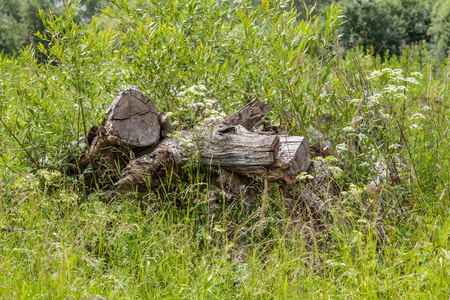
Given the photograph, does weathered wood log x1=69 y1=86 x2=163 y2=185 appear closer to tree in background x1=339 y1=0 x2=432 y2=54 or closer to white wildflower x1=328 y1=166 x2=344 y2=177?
white wildflower x1=328 y1=166 x2=344 y2=177

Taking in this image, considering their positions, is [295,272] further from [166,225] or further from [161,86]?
[161,86]

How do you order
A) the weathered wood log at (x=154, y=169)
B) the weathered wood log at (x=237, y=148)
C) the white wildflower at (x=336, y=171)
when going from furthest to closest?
the weathered wood log at (x=154, y=169) → the weathered wood log at (x=237, y=148) → the white wildflower at (x=336, y=171)

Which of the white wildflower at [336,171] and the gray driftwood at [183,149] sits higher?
the gray driftwood at [183,149]

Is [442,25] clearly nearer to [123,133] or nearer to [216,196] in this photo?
[216,196]

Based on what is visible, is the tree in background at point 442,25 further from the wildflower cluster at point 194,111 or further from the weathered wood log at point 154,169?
the weathered wood log at point 154,169

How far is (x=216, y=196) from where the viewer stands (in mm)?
3434

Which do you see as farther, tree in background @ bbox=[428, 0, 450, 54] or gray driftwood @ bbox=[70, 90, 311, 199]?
tree in background @ bbox=[428, 0, 450, 54]

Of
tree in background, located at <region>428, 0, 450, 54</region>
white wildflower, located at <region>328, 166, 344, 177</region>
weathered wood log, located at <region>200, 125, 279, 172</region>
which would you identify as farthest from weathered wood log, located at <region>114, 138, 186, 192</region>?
tree in background, located at <region>428, 0, 450, 54</region>

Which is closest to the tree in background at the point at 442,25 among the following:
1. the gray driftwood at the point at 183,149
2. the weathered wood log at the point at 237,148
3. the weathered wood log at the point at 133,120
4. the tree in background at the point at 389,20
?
the tree in background at the point at 389,20

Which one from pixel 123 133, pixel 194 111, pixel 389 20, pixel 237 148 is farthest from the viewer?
pixel 389 20

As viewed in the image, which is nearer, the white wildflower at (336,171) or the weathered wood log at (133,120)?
the white wildflower at (336,171)

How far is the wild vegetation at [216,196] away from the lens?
258 cm

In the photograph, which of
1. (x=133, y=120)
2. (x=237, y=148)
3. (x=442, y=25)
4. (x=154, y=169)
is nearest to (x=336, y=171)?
(x=237, y=148)

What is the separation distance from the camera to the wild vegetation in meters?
2.58
